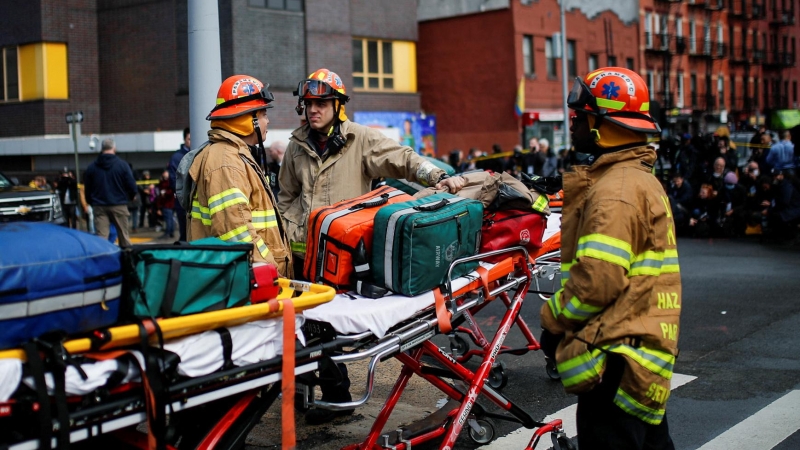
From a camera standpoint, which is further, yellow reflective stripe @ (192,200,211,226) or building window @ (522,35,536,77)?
building window @ (522,35,536,77)

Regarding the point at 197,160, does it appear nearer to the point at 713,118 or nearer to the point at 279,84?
the point at 279,84

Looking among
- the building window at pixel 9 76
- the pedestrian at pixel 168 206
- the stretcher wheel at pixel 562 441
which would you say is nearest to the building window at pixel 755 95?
the building window at pixel 9 76

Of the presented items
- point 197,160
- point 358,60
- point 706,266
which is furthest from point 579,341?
point 358,60

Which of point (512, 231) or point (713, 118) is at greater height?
point (713, 118)

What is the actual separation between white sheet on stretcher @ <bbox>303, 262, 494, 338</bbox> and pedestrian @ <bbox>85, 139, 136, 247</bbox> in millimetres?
10846

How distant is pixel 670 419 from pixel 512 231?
1.94 m

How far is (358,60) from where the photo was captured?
35.8 metres

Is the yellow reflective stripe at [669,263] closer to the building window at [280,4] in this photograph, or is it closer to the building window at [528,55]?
the building window at [280,4]

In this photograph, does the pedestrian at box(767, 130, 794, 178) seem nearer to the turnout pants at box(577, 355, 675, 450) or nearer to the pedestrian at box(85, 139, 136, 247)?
the pedestrian at box(85, 139, 136, 247)

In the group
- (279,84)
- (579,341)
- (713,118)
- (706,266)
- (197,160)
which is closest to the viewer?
Result: (579,341)

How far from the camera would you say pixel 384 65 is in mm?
37125

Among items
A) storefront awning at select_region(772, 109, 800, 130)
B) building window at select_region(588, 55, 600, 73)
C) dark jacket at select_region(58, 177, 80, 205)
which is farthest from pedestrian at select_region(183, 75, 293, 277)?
storefront awning at select_region(772, 109, 800, 130)

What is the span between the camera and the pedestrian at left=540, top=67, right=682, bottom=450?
11.3 feet

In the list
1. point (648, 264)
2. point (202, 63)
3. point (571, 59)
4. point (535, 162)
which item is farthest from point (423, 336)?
point (571, 59)
